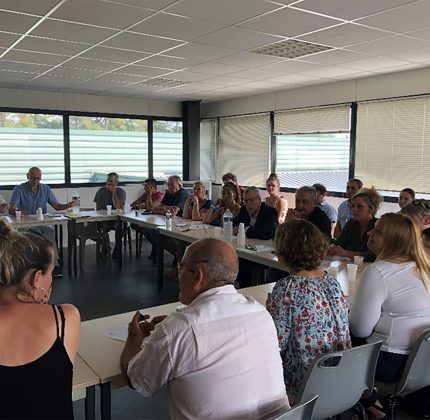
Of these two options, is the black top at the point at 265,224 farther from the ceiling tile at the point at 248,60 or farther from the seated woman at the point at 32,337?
the seated woman at the point at 32,337

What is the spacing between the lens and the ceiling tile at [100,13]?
3191mm

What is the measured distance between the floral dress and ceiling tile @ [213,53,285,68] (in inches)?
136

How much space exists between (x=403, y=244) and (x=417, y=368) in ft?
1.90

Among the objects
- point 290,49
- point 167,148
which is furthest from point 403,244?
point 167,148

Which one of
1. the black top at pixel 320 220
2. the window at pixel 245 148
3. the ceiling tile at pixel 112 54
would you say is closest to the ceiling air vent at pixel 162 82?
the ceiling tile at pixel 112 54

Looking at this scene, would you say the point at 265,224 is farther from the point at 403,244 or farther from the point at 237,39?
the point at 403,244

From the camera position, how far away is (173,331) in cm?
131

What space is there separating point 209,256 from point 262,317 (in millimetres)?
268

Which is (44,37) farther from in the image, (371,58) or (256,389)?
(256,389)

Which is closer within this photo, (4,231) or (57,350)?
(57,350)

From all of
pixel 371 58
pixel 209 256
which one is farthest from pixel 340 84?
pixel 209 256

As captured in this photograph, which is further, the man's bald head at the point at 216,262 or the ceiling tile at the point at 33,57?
the ceiling tile at the point at 33,57

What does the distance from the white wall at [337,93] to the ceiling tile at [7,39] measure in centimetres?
432

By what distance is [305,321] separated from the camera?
186 cm
